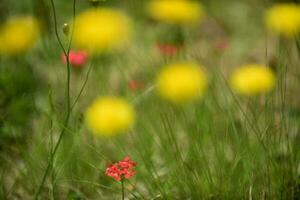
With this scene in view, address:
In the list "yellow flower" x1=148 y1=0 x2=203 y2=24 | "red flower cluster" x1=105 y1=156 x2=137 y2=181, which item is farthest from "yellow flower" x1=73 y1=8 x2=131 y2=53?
"red flower cluster" x1=105 y1=156 x2=137 y2=181

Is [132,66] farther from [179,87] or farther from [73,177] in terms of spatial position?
[179,87]

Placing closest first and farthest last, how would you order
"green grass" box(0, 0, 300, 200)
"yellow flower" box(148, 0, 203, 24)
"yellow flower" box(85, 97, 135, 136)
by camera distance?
"yellow flower" box(85, 97, 135, 136)
"yellow flower" box(148, 0, 203, 24)
"green grass" box(0, 0, 300, 200)

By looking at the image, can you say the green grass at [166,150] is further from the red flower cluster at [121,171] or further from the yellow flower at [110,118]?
the yellow flower at [110,118]

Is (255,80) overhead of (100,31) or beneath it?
beneath

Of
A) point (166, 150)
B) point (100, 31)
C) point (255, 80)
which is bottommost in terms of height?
point (166, 150)

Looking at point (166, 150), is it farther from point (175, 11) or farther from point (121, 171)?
point (175, 11)

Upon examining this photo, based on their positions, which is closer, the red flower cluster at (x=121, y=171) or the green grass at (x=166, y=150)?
the red flower cluster at (x=121, y=171)

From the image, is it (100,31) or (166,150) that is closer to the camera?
(100,31)

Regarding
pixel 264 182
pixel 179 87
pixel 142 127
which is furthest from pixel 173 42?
Answer: pixel 179 87

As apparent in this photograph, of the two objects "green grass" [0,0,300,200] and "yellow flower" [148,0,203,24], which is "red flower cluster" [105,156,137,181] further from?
"yellow flower" [148,0,203,24]

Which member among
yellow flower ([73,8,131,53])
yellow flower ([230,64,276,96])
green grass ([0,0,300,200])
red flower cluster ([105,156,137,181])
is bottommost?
green grass ([0,0,300,200])

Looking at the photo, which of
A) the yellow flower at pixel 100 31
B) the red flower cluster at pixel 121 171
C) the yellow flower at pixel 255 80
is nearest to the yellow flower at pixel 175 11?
the yellow flower at pixel 100 31

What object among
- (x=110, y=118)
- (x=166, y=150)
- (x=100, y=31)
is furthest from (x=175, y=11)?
(x=166, y=150)

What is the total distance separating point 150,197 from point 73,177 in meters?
0.25
